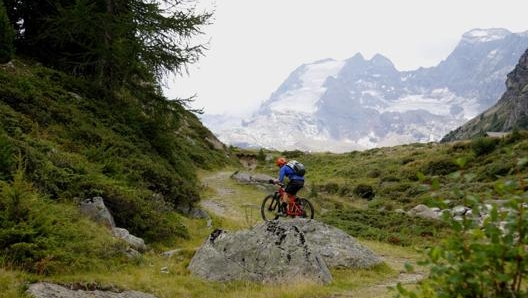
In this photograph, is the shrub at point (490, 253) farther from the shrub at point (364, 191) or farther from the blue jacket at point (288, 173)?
the shrub at point (364, 191)

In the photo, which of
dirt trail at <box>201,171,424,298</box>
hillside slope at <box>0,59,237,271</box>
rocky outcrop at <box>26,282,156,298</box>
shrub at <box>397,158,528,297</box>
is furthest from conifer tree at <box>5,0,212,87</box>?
shrub at <box>397,158,528,297</box>

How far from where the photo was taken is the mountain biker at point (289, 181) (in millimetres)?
16500

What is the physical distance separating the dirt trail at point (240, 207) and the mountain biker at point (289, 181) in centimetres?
305

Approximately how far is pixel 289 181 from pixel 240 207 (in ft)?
41.8

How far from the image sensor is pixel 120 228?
1402 centimetres

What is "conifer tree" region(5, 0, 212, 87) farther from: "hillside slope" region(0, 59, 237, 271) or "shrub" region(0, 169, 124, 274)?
"shrub" region(0, 169, 124, 274)

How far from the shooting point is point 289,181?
16.9m

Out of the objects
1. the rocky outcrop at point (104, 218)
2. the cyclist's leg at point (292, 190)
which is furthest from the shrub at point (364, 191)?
the rocky outcrop at point (104, 218)

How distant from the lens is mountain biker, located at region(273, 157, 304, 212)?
16500 millimetres

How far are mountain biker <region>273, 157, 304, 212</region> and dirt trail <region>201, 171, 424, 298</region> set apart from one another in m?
3.05

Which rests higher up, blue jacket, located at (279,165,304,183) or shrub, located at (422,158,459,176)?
shrub, located at (422,158,459,176)

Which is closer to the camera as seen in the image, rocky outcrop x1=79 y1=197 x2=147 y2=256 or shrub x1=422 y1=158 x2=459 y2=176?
rocky outcrop x1=79 y1=197 x2=147 y2=256

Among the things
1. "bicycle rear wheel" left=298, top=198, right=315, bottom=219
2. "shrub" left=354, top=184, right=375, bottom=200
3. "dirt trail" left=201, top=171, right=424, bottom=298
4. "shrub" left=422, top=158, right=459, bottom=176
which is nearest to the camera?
"dirt trail" left=201, top=171, right=424, bottom=298

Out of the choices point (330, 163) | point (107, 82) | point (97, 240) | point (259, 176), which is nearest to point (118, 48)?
point (107, 82)
